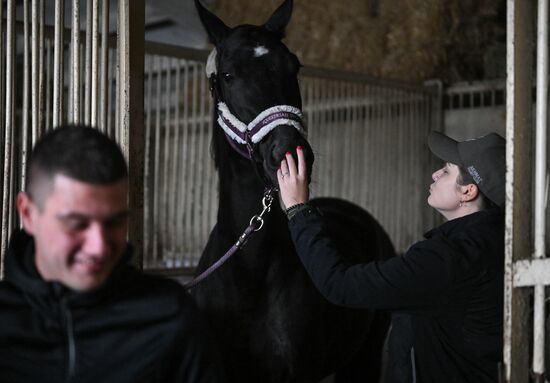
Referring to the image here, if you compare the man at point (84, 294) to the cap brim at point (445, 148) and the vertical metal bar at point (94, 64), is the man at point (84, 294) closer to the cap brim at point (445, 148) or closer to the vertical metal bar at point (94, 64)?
the vertical metal bar at point (94, 64)

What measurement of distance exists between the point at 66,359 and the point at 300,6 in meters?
4.53

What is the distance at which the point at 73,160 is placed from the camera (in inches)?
47.8

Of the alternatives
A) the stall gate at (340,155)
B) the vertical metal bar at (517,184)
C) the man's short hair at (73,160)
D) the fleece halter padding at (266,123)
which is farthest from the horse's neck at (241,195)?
the stall gate at (340,155)

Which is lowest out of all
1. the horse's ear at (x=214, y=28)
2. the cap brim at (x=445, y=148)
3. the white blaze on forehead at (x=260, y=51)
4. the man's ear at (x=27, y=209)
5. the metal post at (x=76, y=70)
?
the man's ear at (x=27, y=209)

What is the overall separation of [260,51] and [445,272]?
3.04ft

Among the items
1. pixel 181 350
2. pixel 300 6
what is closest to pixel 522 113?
pixel 181 350

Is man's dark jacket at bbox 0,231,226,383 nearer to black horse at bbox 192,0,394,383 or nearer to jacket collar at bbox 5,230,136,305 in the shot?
jacket collar at bbox 5,230,136,305

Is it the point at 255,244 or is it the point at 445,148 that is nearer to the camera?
the point at 445,148

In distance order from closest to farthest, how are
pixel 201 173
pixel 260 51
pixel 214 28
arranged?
pixel 260 51, pixel 214 28, pixel 201 173

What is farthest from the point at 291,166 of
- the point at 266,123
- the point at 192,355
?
the point at 192,355

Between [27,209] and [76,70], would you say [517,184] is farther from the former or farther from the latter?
[76,70]

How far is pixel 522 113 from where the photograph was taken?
61.7 inches

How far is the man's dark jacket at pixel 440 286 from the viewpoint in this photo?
5.49ft

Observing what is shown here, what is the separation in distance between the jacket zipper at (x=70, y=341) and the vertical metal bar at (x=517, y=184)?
883 mm
